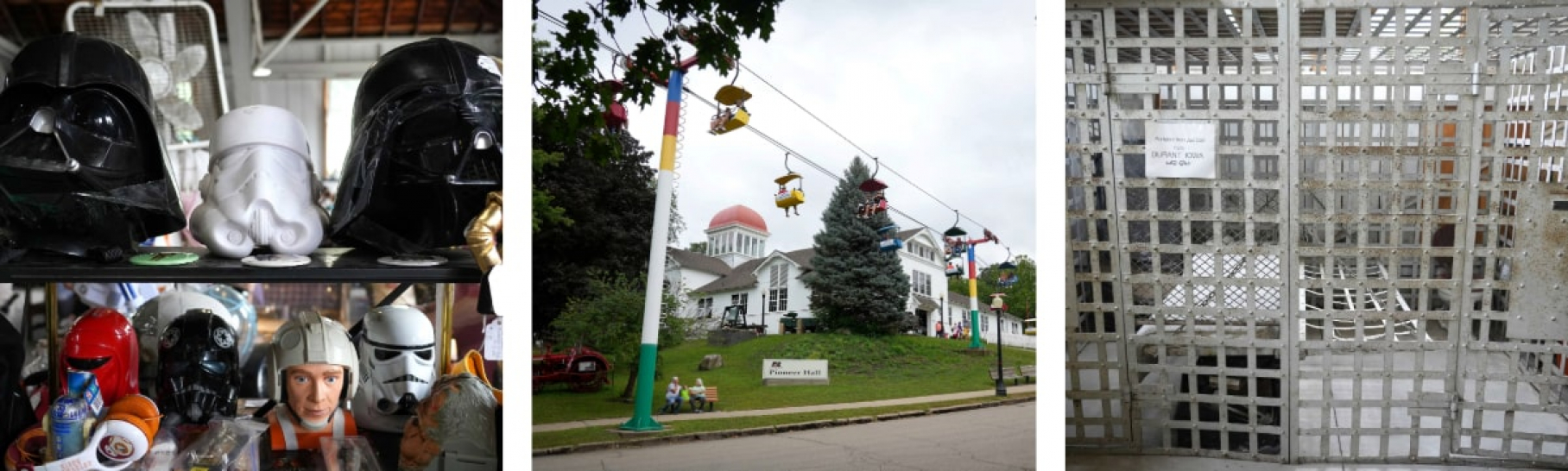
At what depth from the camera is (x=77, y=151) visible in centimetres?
171

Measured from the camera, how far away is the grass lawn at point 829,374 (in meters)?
2.64

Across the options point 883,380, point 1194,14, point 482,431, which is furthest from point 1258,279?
point 482,431

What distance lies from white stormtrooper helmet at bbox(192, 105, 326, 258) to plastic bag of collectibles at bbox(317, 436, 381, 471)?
1.38 ft

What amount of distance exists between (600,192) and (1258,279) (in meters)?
1.98

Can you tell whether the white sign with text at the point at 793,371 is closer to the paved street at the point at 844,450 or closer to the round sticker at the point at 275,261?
the paved street at the point at 844,450

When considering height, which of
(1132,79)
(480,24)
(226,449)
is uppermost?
(480,24)

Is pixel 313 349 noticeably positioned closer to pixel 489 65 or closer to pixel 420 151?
pixel 420 151

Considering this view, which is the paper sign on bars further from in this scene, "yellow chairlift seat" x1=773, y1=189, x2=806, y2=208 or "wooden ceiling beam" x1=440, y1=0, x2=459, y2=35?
"wooden ceiling beam" x1=440, y1=0, x2=459, y2=35

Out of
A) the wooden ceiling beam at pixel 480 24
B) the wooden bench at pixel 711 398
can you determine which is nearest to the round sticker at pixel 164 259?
the wooden bench at pixel 711 398

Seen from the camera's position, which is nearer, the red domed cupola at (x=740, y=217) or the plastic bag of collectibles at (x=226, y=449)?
the plastic bag of collectibles at (x=226, y=449)

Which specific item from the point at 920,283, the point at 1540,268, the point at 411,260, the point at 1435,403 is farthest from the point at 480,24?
the point at 1540,268

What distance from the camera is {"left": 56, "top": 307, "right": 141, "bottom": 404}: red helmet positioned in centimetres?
192

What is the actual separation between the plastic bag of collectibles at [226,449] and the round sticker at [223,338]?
15cm

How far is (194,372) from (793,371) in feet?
4.21
